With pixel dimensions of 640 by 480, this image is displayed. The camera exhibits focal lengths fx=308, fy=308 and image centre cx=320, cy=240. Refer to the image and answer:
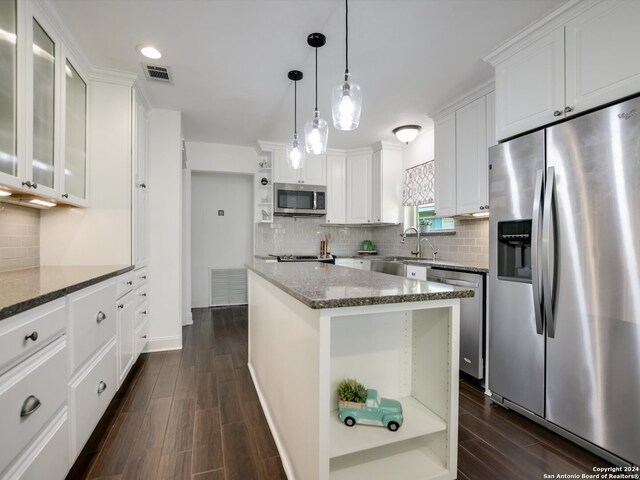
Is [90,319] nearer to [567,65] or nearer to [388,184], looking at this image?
[567,65]

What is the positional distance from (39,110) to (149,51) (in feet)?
2.91

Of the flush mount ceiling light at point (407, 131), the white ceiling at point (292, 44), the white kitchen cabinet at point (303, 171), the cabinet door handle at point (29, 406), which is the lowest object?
the cabinet door handle at point (29, 406)

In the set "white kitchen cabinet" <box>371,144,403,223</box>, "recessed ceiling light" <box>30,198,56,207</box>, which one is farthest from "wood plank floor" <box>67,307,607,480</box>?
"white kitchen cabinet" <box>371,144,403,223</box>

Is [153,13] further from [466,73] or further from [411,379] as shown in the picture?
[411,379]

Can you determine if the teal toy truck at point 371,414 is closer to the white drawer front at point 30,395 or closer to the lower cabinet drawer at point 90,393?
the white drawer front at point 30,395

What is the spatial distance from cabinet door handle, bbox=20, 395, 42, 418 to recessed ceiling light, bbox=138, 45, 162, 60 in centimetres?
225

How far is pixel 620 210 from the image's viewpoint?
4.85ft

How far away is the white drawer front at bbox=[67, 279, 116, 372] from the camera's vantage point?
4.68ft

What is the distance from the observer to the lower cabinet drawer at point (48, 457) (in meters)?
1.00

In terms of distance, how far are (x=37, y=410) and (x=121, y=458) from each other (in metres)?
0.69

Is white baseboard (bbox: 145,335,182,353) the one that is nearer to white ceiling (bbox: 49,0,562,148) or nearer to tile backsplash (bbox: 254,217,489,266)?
tile backsplash (bbox: 254,217,489,266)

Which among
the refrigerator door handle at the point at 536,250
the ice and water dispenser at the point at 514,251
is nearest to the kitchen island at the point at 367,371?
the refrigerator door handle at the point at 536,250

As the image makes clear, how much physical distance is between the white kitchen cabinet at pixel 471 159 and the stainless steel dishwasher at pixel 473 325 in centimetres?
66

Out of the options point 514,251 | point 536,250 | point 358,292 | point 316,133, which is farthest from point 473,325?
point 316,133
